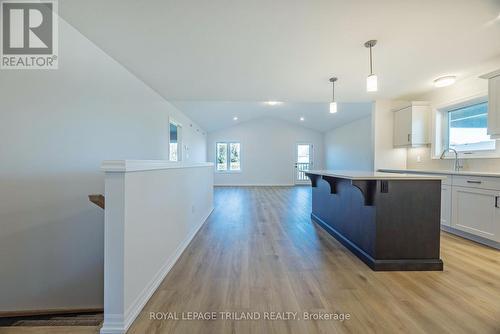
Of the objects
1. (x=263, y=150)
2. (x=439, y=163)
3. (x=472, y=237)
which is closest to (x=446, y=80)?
(x=439, y=163)

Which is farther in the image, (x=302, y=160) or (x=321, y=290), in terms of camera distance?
(x=302, y=160)

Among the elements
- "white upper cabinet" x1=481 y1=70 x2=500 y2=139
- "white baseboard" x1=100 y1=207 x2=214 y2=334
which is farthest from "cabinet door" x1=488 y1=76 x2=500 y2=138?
"white baseboard" x1=100 y1=207 x2=214 y2=334

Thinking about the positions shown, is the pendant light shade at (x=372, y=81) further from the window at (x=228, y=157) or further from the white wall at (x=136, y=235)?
the window at (x=228, y=157)

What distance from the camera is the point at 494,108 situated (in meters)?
2.80

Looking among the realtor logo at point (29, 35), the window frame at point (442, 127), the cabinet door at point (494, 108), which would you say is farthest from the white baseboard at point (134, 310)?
the window frame at point (442, 127)

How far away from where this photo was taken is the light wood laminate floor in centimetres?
146

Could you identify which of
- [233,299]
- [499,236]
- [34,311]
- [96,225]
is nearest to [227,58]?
[96,225]

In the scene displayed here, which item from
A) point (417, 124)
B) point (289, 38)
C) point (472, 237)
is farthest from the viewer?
point (417, 124)

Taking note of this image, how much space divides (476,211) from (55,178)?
474cm

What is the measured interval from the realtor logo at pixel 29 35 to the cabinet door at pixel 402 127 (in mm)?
5117

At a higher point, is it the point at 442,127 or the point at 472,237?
the point at 442,127

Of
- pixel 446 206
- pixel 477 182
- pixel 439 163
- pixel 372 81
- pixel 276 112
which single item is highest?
pixel 276 112

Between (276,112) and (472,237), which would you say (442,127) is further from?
(276,112)

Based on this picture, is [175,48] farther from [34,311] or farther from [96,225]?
[34,311]
